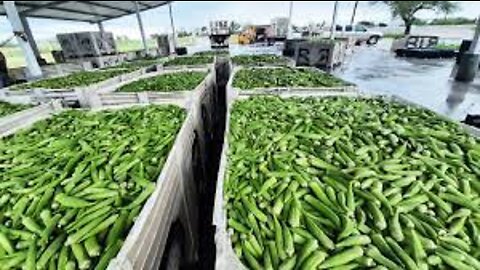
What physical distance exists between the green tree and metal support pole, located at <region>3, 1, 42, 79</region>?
43.1 meters

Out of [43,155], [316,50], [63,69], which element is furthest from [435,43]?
[43,155]

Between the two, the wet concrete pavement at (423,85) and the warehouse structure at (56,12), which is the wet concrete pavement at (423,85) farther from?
the warehouse structure at (56,12)

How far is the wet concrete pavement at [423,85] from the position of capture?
7902 mm

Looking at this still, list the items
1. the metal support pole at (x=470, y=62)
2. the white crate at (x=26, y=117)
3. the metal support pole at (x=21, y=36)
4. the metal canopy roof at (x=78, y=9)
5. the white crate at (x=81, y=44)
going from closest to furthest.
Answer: the white crate at (x=26, y=117)
the metal support pole at (x=21, y=36)
the metal support pole at (x=470, y=62)
the metal canopy roof at (x=78, y=9)
the white crate at (x=81, y=44)

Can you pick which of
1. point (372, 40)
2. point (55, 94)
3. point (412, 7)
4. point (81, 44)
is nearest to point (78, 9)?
point (81, 44)

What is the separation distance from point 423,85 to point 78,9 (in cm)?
2242

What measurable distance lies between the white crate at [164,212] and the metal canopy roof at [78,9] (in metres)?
17.6

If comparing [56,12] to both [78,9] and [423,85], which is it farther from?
[423,85]

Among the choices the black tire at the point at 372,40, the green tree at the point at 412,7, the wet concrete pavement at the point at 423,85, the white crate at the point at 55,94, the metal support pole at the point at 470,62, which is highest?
the green tree at the point at 412,7

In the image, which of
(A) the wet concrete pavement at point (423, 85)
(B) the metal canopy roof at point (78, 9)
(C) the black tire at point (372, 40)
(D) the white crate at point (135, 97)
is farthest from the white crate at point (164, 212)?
(C) the black tire at point (372, 40)

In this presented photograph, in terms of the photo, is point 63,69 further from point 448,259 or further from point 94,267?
point 448,259

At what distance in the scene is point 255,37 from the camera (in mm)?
43188

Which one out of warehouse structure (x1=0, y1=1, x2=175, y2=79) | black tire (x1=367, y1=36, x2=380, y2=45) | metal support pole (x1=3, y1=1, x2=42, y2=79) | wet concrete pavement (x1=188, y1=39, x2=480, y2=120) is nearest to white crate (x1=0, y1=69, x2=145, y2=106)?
metal support pole (x1=3, y1=1, x2=42, y2=79)

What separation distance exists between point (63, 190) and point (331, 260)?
190cm
